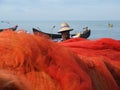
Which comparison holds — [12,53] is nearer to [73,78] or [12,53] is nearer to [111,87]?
[73,78]

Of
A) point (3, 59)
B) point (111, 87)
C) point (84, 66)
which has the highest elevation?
point (3, 59)

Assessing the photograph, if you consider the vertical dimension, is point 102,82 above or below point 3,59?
below

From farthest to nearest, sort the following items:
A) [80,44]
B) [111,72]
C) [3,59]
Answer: [80,44] → [111,72] → [3,59]

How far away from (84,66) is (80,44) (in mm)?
1091

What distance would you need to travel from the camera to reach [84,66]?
2.79 meters

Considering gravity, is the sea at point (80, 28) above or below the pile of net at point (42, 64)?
below

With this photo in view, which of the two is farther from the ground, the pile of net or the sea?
the pile of net

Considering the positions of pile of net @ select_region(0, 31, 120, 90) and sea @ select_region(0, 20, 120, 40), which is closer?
pile of net @ select_region(0, 31, 120, 90)

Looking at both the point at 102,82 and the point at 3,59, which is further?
the point at 102,82

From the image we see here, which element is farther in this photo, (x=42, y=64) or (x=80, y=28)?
(x=80, y=28)

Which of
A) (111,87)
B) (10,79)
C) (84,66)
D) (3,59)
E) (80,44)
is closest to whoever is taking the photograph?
(10,79)

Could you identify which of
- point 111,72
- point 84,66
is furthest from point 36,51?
point 111,72

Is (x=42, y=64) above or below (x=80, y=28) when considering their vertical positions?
above

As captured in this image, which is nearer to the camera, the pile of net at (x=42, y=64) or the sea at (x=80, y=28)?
the pile of net at (x=42, y=64)
